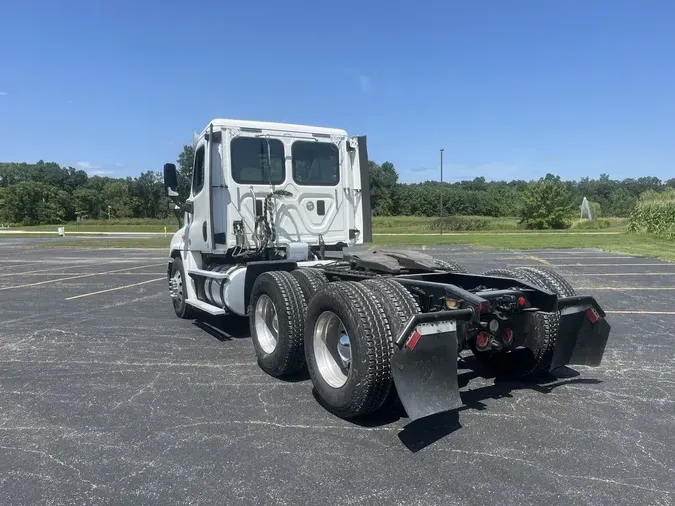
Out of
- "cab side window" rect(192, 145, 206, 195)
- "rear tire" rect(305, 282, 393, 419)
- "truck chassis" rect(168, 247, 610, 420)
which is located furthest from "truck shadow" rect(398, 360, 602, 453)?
"cab side window" rect(192, 145, 206, 195)

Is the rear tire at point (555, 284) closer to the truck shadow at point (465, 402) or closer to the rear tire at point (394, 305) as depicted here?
the truck shadow at point (465, 402)

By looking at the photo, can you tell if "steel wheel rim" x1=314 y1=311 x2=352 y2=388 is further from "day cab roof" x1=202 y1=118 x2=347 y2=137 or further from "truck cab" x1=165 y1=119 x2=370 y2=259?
"day cab roof" x1=202 y1=118 x2=347 y2=137

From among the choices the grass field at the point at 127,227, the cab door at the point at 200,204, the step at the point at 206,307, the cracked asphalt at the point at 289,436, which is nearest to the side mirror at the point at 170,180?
the cab door at the point at 200,204

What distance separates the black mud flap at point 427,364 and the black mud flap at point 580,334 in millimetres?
1334

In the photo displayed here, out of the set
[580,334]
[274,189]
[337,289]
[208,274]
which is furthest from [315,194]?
[580,334]

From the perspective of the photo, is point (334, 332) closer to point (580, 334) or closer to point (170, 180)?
point (580, 334)

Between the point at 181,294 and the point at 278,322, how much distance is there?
12.0 ft

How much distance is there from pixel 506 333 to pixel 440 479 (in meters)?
1.73

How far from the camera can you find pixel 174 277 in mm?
8938

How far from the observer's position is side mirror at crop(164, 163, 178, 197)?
8039 mm

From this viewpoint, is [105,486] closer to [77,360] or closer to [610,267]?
[77,360]

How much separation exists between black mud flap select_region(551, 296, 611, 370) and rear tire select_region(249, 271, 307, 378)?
2.38 m

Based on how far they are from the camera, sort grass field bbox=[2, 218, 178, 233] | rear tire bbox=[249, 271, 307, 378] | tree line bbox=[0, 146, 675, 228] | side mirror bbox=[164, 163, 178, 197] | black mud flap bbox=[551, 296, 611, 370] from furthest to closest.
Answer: tree line bbox=[0, 146, 675, 228] < grass field bbox=[2, 218, 178, 233] < side mirror bbox=[164, 163, 178, 197] < rear tire bbox=[249, 271, 307, 378] < black mud flap bbox=[551, 296, 611, 370]

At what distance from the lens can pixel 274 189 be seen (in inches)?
299
